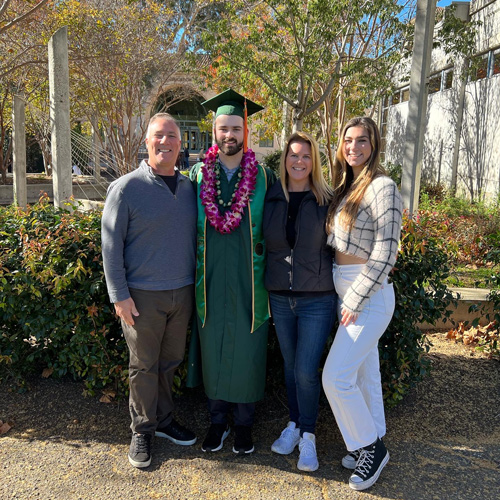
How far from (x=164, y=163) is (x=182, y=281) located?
693mm

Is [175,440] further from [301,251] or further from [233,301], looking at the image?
[301,251]

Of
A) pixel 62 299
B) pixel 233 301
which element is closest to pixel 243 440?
pixel 233 301

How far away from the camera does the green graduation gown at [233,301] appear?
3.02 metres

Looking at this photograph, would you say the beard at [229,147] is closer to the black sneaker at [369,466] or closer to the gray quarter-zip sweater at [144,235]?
the gray quarter-zip sweater at [144,235]

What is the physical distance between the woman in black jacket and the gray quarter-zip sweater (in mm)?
521

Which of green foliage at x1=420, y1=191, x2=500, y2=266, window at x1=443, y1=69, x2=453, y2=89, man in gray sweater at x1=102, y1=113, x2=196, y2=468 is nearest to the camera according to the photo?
man in gray sweater at x1=102, y1=113, x2=196, y2=468

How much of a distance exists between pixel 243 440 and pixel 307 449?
1.35ft

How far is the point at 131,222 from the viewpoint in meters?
2.86

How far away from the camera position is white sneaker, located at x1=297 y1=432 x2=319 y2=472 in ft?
9.64

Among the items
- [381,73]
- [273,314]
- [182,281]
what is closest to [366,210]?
[273,314]

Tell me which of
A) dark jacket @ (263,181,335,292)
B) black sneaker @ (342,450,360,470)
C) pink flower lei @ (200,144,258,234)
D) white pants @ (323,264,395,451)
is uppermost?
pink flower lei @ (200,144,258,234)

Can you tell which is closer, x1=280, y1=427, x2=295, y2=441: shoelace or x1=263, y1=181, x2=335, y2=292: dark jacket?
x1=263, y1=181, x2=335, y2=292: dark jacket

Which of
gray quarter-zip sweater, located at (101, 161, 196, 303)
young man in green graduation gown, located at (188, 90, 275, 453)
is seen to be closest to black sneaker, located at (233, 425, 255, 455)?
young man in green graduation gown, located at (188, 90, 275, 453)

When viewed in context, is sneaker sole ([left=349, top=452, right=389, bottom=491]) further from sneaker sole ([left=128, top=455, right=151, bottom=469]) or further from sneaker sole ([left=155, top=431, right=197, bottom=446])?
sneaker sole ([left=128, top=455, right=151, bottom=469])
